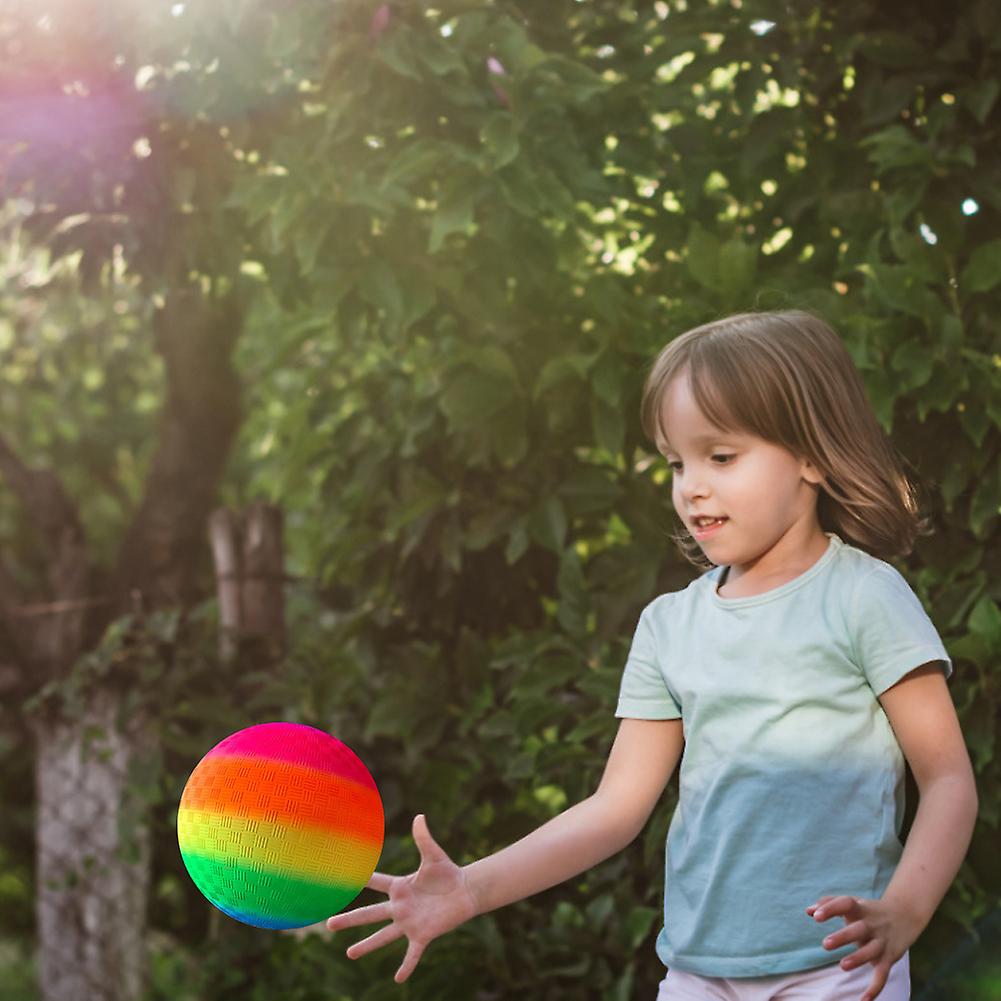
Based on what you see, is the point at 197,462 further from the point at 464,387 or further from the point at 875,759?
the point at 875,759

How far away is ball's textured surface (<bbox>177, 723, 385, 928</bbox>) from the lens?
199cm

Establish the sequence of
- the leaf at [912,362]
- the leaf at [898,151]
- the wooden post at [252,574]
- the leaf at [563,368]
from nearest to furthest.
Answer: the leaf at [912,362] → the leaf at [898,151] → the leaf at [563,368] → the wooden post at [252,574]

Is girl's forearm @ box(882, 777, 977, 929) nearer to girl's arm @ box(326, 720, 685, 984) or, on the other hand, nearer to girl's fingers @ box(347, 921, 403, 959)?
girl's arm @ box(326, 720, 685, 984)

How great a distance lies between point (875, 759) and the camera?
1845 millimetres

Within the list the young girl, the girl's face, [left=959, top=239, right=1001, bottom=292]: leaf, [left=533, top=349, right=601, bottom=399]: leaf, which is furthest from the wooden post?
the girl's face

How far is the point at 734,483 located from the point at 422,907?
27.5 inches

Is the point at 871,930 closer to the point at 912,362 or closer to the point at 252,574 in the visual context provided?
the point at 912,362

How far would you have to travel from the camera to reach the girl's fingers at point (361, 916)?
5.92 feet

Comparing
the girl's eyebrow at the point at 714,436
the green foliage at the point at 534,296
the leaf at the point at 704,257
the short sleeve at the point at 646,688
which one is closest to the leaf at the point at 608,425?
the green foliage at the point at 534,296

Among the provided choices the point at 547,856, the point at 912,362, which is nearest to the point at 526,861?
the point at 547,856

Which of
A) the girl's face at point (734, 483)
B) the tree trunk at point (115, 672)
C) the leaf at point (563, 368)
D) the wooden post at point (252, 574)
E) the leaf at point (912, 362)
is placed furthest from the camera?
the tree trunk at point (115, 672)

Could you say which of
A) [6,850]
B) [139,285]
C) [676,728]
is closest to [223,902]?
[676,728]

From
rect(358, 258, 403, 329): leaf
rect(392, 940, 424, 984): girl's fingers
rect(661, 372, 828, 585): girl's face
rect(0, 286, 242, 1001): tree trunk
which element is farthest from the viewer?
rect(0, 286, 242, 1001): tree trunk

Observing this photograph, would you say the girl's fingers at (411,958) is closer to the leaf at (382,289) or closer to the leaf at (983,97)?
the leaf at (382,289)
